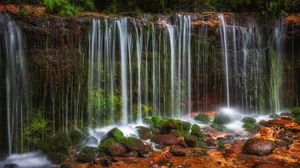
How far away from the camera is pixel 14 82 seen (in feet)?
29.9

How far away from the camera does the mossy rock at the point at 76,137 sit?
9.50 meters

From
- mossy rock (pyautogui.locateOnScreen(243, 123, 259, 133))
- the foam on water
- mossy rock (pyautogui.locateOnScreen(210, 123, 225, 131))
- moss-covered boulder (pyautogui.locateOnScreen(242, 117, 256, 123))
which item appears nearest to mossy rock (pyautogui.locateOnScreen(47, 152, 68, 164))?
the foam on water

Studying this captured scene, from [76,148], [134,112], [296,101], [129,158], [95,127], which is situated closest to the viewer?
[129,158]

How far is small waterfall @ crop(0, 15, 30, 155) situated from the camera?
8930mm

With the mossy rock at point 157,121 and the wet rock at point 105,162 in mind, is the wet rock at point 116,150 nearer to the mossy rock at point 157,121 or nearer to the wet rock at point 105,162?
the wet rock at point 105,162

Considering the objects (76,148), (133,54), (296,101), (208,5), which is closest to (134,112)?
(133,54)

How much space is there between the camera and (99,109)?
35.3 ft

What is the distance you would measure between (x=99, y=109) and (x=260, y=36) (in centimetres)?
721

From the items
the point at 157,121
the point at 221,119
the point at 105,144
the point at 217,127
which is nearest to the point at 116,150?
the point at 105,144

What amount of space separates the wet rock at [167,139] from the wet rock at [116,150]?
121 centimetres

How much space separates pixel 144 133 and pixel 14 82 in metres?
4.01

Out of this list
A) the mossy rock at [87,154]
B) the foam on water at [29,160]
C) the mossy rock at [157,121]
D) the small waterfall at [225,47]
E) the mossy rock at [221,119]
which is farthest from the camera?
the small waterfall at [225,47]

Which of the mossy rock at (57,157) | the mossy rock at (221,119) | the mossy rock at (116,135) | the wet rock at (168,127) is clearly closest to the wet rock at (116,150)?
the mossy rock at (116,135)

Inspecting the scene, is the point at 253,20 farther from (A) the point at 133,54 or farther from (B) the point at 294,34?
(A) the point at 133,54
